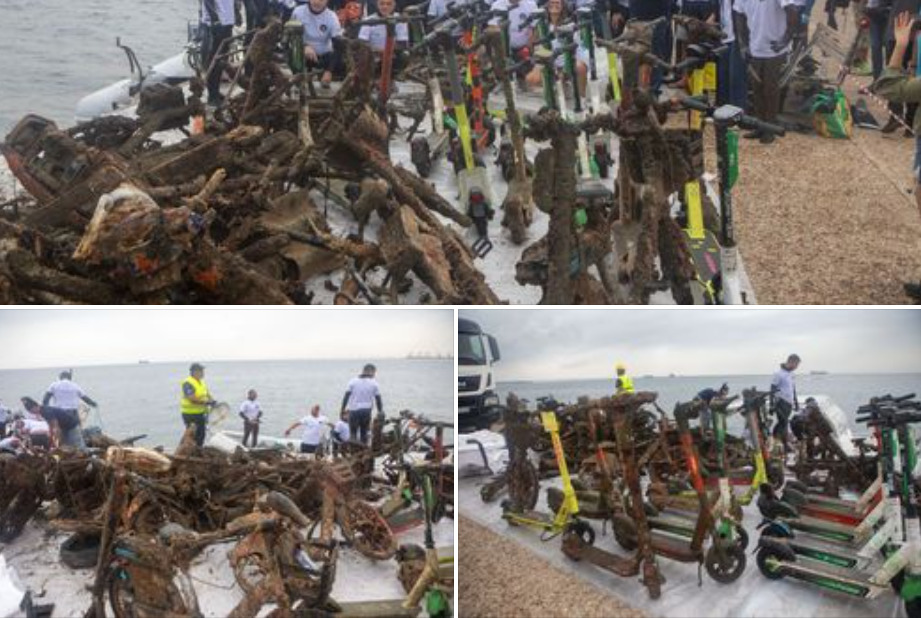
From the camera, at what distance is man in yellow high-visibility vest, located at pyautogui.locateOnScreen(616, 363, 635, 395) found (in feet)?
11.6

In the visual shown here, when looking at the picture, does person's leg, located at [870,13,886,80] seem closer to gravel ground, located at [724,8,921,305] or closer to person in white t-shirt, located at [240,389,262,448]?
gravel ground, located at [724,8,921,305]

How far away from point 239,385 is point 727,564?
198cm

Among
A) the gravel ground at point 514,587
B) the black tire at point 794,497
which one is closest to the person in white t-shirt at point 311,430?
the gravel ground at point 514,587

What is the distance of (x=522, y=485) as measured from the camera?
4051 millimetres

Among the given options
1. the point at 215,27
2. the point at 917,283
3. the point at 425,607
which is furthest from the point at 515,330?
the point at 215,27

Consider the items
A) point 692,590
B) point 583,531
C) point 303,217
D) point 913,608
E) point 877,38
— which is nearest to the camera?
point 913,608

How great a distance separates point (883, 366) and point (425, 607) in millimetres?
1808

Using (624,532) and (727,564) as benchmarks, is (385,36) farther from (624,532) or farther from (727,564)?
(727,564)

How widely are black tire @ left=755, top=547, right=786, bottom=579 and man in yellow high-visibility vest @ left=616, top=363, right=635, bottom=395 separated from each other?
0.86 m

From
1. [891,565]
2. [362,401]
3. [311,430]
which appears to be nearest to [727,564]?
[891,565]

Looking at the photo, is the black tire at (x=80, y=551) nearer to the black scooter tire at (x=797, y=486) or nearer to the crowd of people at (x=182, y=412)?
the crowd of people at (x=182, y=412)

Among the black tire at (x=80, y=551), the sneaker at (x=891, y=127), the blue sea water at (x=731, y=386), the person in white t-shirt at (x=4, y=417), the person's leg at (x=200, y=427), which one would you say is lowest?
the sneaker at (x=891, y=127)

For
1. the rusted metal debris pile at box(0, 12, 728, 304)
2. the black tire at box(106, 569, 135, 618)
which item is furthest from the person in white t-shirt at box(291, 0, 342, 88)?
the black tire at box(106, 569, 135, 618)

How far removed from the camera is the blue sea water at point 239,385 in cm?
330
